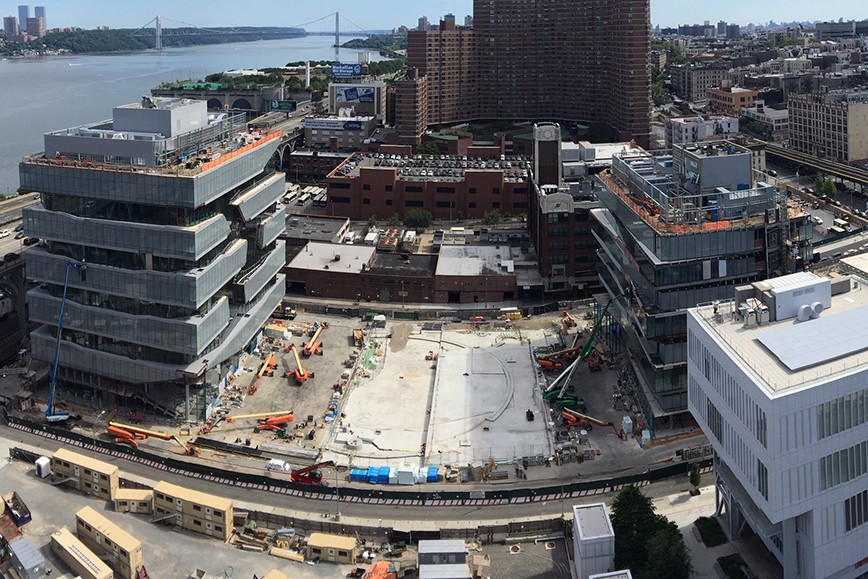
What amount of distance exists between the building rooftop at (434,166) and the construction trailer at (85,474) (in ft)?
112

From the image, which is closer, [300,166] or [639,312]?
[639,312]

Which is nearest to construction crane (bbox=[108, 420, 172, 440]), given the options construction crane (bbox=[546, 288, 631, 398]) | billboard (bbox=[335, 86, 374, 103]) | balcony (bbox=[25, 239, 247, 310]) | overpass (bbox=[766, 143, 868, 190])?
balcony (bbox=[25, 239, 247, 310])

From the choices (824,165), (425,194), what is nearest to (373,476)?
(425,194)

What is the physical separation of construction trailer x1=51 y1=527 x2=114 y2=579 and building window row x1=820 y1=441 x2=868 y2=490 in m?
17.2

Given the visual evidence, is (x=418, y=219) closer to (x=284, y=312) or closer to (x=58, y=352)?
(x=284, y=312)

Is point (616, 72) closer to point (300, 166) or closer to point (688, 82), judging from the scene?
point (300, 166)

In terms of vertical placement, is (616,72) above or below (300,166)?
above

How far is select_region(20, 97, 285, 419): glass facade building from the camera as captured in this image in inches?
1176

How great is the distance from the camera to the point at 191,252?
96.7 feet

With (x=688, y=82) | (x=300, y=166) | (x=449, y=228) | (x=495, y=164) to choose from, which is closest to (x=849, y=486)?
(x=449, y=228)

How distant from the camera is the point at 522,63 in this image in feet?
304

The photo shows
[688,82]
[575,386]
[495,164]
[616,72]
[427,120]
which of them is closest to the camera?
[575,386]

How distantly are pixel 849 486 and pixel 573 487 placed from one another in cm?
835

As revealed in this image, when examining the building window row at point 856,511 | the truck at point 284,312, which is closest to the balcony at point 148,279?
the truck at point 284,312
